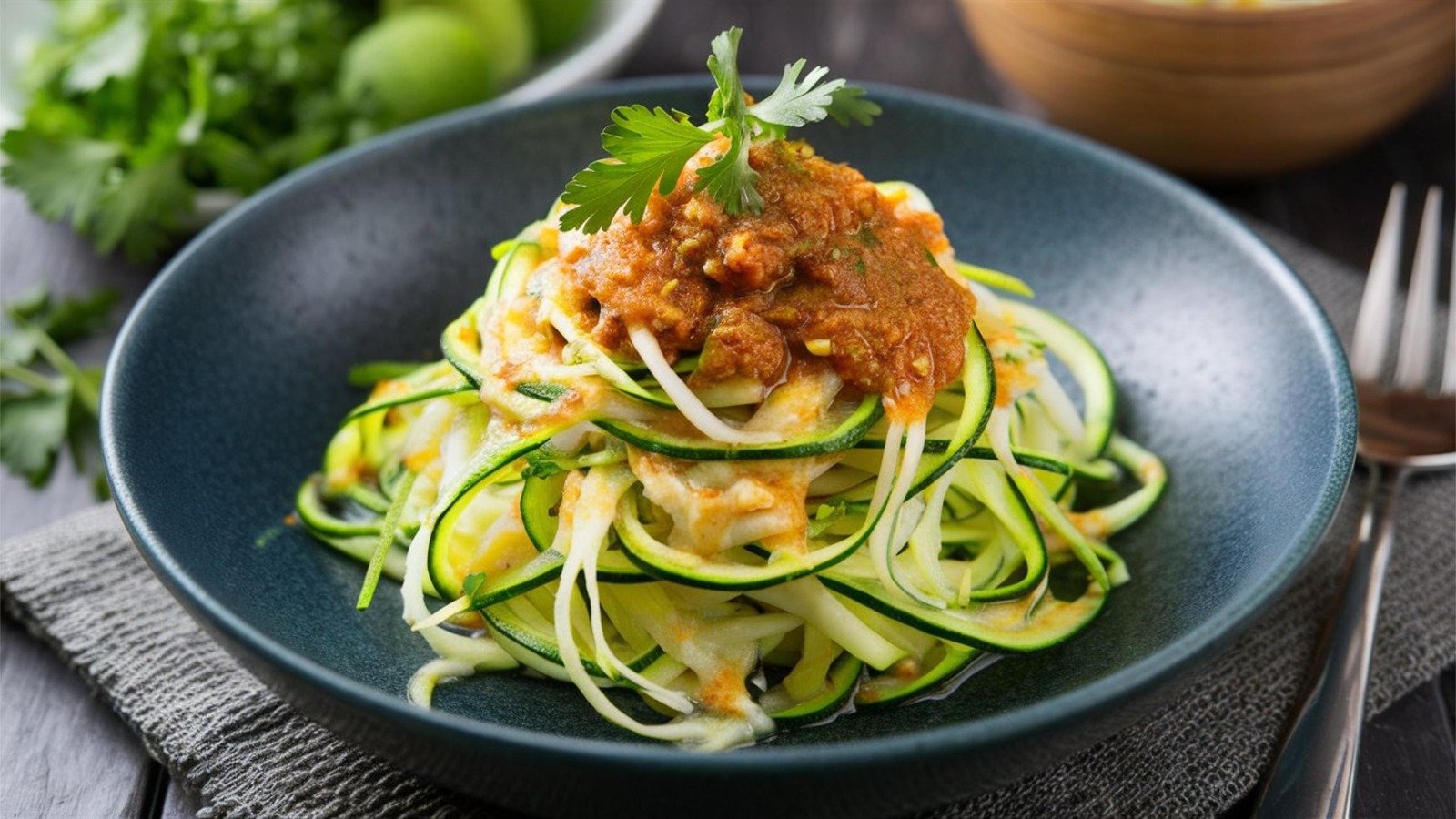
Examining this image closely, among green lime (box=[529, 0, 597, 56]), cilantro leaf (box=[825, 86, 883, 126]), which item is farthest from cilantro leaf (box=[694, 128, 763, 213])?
green lime (box=[529, 0, 597, 56])

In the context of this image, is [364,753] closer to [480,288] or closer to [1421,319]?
[480,288]

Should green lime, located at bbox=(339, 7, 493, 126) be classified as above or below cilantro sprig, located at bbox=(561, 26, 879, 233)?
below

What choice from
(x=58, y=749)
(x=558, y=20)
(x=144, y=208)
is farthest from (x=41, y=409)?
(x=558, y=20)

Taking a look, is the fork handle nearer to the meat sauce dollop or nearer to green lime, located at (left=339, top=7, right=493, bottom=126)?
the meat sauce dollop

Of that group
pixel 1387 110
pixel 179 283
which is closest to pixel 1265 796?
pixel 179 283

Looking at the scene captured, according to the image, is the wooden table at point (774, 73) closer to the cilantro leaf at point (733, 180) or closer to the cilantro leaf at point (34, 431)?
the cilantro leaf at point (34, 431)

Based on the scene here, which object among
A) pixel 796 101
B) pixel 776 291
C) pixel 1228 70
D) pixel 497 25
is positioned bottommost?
pixel 497 25

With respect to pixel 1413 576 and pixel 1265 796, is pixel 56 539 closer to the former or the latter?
pixel 1265 796
